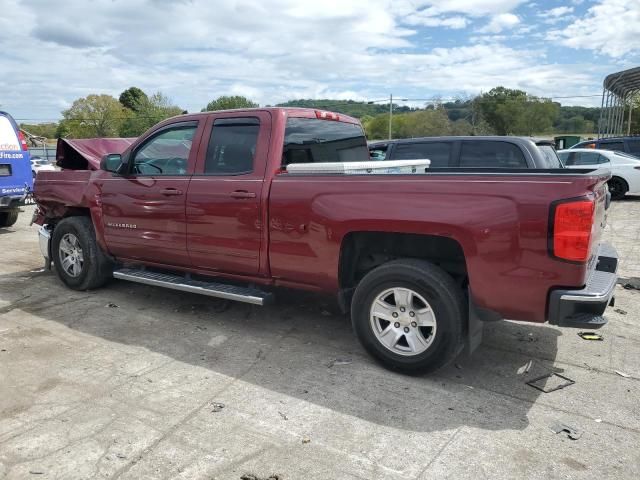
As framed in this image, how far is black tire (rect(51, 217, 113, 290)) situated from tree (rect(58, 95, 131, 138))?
258 feet

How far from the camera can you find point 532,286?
3369 millimetres

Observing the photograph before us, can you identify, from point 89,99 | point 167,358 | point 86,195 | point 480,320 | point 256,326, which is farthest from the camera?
point 89,99

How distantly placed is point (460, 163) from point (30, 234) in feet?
27.2

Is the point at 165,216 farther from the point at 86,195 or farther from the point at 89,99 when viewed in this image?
the point at 89,99

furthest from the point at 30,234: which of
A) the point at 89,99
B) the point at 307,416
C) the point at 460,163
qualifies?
the point at 89,99

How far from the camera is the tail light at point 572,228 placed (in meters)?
3.16

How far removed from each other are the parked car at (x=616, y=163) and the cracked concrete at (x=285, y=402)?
10.6 m

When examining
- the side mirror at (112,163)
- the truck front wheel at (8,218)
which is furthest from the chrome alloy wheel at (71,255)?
the truck front wheel at (8,218)

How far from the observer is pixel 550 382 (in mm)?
3855

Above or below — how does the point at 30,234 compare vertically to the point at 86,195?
below

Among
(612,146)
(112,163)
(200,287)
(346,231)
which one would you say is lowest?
(200,287)

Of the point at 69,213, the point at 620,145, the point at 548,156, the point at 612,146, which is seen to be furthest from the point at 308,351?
the point at 620,145

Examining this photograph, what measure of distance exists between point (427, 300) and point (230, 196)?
192 centimetres

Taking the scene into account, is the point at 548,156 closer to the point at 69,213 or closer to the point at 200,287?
the point at 200,287
